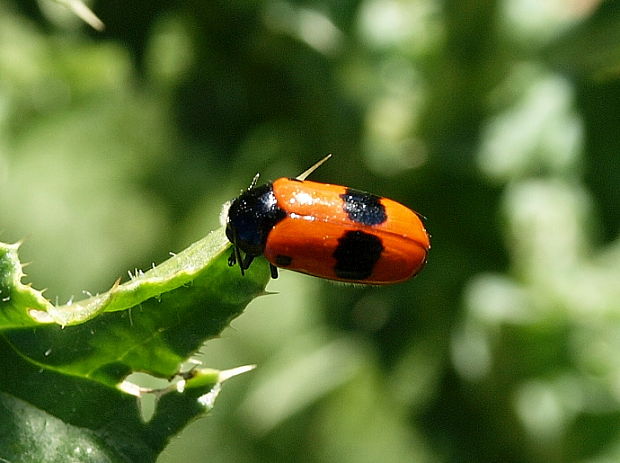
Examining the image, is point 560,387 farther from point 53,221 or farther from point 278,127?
point 53,221

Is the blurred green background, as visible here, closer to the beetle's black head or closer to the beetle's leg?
the beetle's black head

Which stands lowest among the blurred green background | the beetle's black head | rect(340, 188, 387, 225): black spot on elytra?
the blurred green background

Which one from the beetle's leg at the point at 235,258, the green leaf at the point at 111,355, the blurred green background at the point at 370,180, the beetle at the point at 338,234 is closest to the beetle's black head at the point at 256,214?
the beetle at the point at 338,234

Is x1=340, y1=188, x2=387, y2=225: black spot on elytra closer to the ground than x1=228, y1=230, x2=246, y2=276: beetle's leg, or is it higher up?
closer to the ground

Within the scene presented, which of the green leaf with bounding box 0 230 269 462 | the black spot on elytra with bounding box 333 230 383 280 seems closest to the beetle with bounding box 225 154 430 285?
the black spot on elytra with bounding box 333 230 383 280

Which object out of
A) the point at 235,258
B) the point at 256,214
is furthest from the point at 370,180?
the point at 235,258

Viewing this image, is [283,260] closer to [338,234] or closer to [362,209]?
[338,234]
